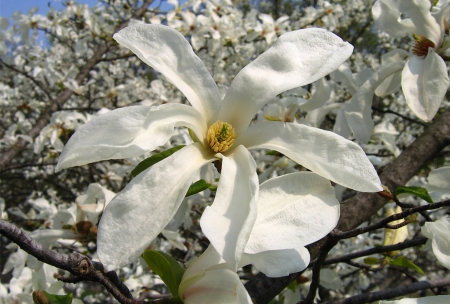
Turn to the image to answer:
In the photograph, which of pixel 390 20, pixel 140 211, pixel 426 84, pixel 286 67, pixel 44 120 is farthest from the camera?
pixel 44 120

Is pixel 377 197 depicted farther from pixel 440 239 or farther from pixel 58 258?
pixel 58 258

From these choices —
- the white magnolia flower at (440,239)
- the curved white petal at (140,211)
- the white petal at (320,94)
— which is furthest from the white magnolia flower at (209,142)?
the white petal at (320,94)

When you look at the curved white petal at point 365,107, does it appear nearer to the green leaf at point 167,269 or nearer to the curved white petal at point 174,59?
the curved white petal at point 174,59

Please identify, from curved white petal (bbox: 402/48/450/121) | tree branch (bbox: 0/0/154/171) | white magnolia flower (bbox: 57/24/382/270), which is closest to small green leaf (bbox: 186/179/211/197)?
white magnolia flower (bbox: 57/24/382/270)

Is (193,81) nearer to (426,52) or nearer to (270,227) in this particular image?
(270,227)

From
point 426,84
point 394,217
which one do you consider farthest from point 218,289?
point 426,84

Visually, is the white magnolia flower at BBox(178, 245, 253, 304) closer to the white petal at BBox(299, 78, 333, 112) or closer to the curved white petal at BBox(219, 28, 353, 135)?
the curved white petal at BBox(219, 28, 353, 135)
